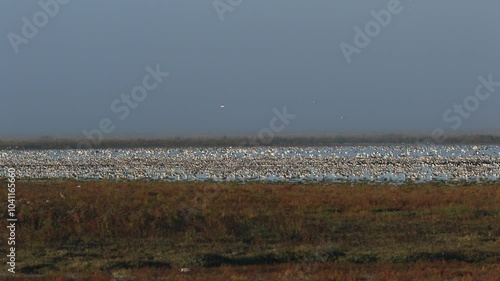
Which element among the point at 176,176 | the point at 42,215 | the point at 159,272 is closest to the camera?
the point at 159,272

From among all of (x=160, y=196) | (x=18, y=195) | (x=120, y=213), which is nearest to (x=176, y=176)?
(x=160, y=196)

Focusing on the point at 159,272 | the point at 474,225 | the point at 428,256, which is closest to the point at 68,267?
the point at 159,272

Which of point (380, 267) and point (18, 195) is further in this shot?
point (18, 195)

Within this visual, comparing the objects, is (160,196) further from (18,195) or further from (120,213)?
(120,213)

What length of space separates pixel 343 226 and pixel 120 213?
219 inches

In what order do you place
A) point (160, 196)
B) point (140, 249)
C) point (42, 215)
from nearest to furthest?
point (140, 249) < point (42, 215) < point (160, 196)

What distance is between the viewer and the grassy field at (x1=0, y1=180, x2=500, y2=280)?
13.1 m

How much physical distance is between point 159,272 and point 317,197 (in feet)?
52.2

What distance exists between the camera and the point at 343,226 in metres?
19.7

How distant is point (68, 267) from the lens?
13680 millimetres

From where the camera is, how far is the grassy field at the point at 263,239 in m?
13.1

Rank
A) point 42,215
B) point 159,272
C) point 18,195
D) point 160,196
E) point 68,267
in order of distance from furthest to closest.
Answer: point 160,196, point 18,195, point 42,215, point 68,267, point 159,272

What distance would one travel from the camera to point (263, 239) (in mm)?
17359

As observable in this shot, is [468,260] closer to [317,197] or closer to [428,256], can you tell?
[428,256]
